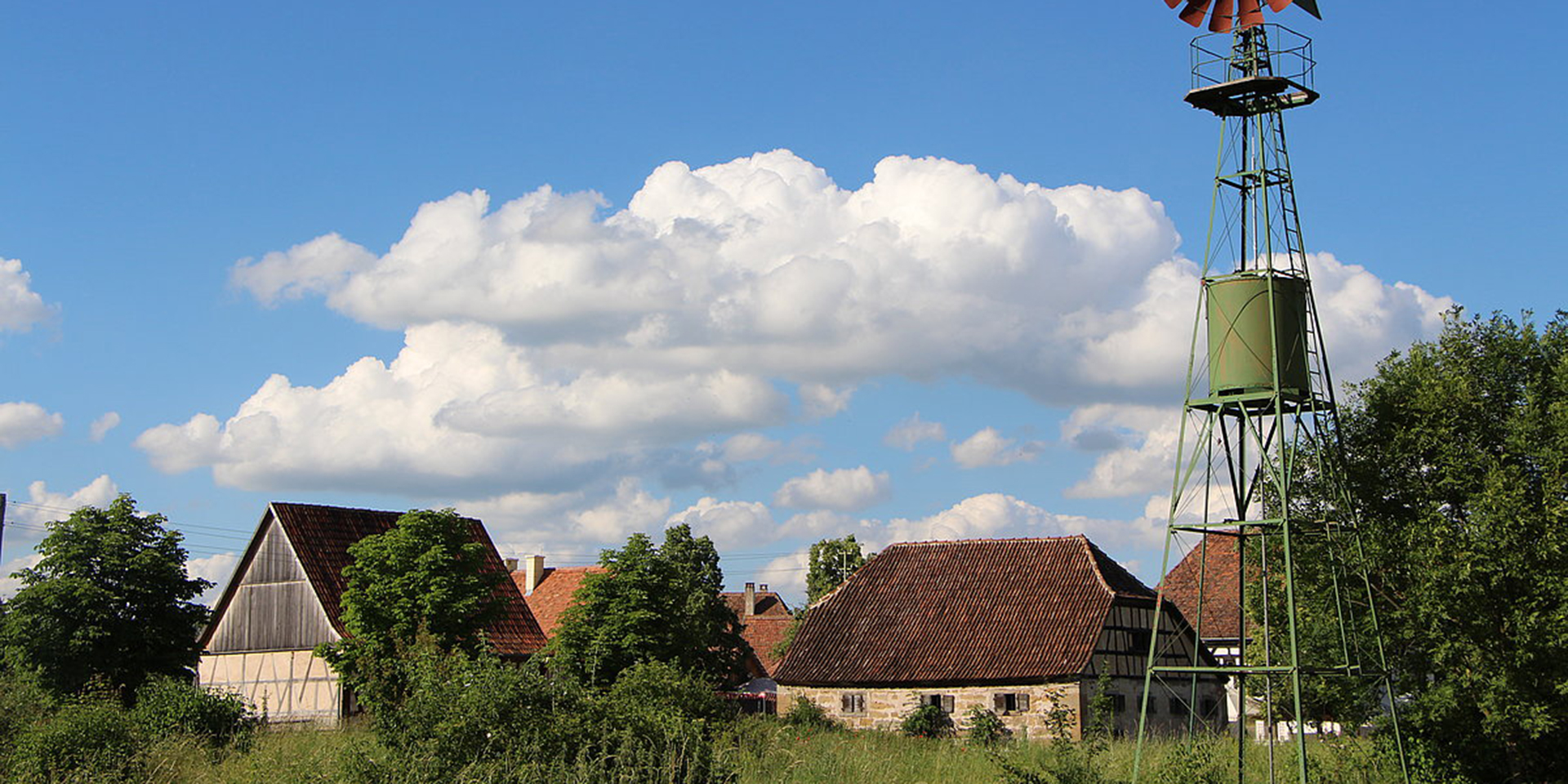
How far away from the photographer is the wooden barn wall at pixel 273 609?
44031 millimetres

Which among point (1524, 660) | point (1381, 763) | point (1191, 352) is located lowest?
point (1381, 763)

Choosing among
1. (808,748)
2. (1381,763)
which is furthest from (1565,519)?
(808,748)

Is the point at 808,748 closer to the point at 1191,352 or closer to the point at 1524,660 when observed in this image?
the point at 1191,352

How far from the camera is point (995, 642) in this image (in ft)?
143

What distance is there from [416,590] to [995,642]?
16303 mm

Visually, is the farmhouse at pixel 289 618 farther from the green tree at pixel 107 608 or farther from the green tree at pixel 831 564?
the green tree at pixel 831 564

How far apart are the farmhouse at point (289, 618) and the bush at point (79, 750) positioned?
18.3 m

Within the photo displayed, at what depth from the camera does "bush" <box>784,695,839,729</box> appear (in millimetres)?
40625

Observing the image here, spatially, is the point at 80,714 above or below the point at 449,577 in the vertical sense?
below

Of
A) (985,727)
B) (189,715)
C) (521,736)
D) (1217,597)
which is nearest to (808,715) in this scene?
(985,727)

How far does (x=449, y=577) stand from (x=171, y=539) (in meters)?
10.1

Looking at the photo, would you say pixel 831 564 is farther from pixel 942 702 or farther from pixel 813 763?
pixel 813 763

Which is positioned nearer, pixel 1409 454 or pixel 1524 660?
pixel 1524 660

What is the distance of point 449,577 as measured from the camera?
37.0 meters
